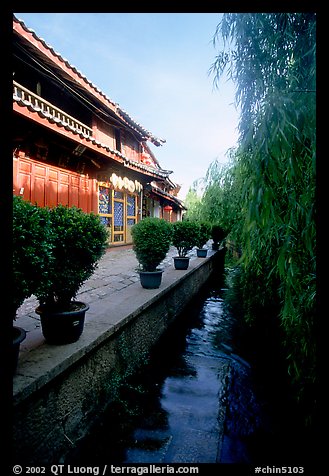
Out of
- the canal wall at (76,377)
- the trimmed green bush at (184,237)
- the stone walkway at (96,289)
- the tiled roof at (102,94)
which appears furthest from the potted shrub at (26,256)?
the tiled roof at (102,94)

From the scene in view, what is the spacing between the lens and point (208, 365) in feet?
13.8

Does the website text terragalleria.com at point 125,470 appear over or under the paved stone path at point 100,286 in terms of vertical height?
under

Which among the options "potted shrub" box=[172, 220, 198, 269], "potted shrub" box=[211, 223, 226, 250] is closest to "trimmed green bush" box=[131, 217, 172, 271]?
"potted shrub" box=[172, 220, 198, 269]

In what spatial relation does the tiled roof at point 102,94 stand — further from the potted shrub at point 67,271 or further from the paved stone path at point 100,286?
the potted shrub at point 67,271

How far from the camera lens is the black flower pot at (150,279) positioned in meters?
4.75

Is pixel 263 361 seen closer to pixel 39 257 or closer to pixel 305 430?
pixel 305 430

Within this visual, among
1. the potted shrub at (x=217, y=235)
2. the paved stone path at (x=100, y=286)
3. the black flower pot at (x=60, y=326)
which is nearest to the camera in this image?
the black flower pot at (x=60, y=326)

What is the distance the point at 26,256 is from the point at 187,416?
245cm

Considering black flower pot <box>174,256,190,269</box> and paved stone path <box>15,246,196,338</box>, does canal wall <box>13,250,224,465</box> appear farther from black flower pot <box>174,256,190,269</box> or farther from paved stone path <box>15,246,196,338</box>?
black flower pot <box>174,256,190,269</box>

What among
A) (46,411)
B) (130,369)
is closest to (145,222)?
(130,369)

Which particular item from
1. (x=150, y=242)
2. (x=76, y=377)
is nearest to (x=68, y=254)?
(x=76, y=377)

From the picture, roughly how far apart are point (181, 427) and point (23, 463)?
1.58 m

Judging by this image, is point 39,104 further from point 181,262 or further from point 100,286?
point 181,262

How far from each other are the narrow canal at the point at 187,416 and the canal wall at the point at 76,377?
0.20 meters
